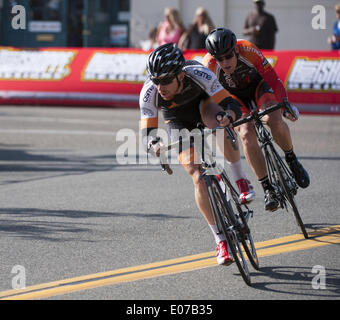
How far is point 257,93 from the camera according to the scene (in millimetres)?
7355

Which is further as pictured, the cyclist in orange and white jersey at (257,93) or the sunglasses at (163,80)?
the cyclist in orange and white jersey at (257,93)

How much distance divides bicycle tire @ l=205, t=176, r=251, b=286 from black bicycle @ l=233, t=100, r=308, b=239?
1244 millimetres

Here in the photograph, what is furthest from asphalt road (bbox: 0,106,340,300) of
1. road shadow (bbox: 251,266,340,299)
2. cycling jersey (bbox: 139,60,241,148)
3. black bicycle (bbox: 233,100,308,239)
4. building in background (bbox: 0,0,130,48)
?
building in background (bbox: 0,0,130,48)

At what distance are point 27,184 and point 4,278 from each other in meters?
3.91

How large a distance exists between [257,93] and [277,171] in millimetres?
889

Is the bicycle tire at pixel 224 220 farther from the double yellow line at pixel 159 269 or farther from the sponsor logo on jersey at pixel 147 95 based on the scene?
the sponsor logo on jersey at pixel 147 95

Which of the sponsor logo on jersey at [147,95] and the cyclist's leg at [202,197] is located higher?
the sponsor logo on jersey at [147,95]

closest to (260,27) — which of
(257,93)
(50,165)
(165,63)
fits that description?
(50,165)

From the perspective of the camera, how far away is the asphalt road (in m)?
5.47

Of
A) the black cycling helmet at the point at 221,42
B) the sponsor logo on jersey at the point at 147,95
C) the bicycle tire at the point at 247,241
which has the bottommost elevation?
the bicycle tire at the point at 247,241

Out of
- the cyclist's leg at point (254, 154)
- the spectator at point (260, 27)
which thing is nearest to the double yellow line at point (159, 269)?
the cyclist's leg at point (254, 154)

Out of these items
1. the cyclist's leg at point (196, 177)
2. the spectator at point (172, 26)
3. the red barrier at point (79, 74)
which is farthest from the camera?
the spectator at point (172, 26)

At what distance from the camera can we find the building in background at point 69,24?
26188mm

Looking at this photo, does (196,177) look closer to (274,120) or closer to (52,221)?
(274,120)
